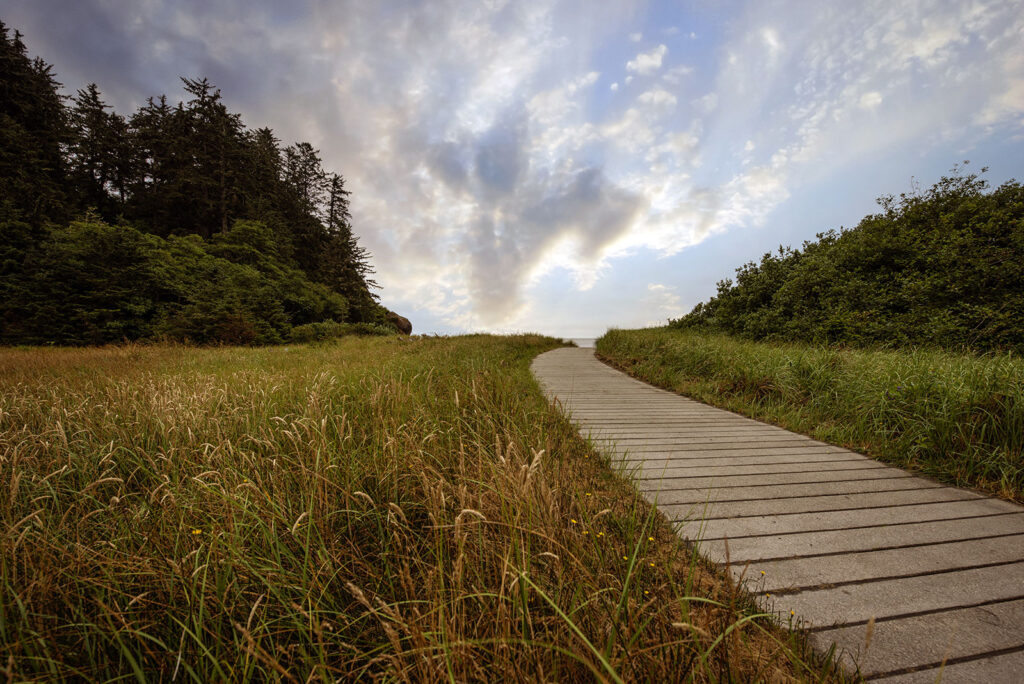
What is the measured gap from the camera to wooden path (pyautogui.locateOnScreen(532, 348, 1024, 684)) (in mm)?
1368

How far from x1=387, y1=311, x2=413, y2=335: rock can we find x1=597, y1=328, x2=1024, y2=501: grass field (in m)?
26.2

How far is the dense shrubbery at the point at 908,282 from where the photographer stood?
24.4 feet

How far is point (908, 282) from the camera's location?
873 cm

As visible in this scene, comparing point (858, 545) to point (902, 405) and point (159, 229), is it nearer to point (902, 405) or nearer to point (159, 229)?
point (902, 405)

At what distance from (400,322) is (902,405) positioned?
29.7 metres

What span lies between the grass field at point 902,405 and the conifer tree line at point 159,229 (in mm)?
17690

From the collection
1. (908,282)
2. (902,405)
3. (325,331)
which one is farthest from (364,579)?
(325,331)

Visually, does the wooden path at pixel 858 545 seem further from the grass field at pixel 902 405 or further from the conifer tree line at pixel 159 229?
the conifer tree line at pixel 159 229

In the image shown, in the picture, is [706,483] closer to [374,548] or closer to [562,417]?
[562,417]

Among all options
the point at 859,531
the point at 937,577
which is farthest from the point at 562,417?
the point at 937,577

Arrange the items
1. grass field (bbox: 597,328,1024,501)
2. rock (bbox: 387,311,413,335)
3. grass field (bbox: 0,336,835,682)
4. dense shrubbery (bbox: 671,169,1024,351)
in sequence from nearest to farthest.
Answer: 1. grass field (bbox: 0,336,835,682)
2. grass field (bbox: 597,328,1024,501)
3. dense shrubbery (bbox: 671,169,1024,351)
4. rock (bbox: 387,311,413,335)

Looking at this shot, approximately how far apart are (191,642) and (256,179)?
115 ft

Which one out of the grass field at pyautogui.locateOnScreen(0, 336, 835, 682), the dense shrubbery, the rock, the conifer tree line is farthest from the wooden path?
the rock

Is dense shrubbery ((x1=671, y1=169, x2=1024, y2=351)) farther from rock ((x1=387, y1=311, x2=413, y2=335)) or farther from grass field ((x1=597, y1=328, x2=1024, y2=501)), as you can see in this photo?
rock ((x1=387, y1=311, x2=413, y2=335))
